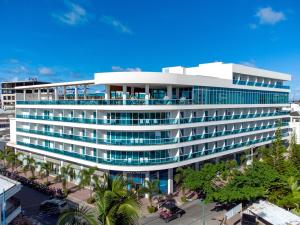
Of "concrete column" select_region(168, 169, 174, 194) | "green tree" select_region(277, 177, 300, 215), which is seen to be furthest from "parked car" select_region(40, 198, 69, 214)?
"green tree" select_region(277, 177, 300, 215)

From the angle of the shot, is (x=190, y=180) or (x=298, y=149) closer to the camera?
(x=190, y=180)

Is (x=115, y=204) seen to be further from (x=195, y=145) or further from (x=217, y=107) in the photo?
(x=217, y=107)

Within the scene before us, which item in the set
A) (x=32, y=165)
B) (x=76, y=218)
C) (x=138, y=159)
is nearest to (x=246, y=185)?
(x=138, y=159)

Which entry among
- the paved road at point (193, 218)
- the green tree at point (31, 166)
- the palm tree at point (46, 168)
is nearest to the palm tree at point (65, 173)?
the palm tree at point (46, 168)

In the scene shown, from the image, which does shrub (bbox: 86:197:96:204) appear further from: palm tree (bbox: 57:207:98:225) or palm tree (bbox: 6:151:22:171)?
palm tree (bbox: 57:207:98:225)

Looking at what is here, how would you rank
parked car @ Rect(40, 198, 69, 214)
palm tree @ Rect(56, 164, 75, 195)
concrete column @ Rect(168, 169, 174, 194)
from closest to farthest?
parked car @ Rect(40, 198, 69, 214) → concrete column @ Rect(168, 169, 174, 194) → palm tree @ Rect(56, 164, 75, 195)

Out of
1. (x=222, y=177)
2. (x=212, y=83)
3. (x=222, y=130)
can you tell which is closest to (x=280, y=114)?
(x=222, y=130)
